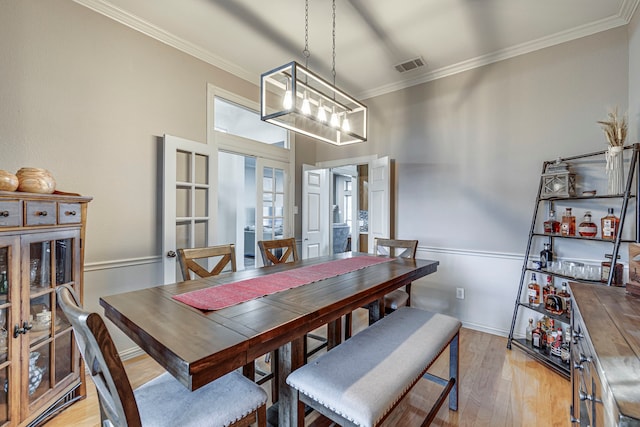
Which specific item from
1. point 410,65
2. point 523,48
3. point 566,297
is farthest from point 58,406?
point 523,48

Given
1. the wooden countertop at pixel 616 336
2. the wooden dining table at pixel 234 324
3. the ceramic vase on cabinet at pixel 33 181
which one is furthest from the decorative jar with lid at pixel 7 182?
the wooden countertop at pixel 616 336

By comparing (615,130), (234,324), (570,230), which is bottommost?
(234,324)

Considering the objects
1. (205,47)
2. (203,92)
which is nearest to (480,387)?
(203,92)

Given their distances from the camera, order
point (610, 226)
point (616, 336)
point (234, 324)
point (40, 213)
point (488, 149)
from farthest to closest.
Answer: point (488, 149)
point (610, 226)
point (40, 213)
point (234, 324)
point (616, 336)

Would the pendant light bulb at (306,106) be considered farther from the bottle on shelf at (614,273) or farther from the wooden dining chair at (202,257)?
the bottle on shelf at (614,273)

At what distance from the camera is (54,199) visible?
166 centimetres

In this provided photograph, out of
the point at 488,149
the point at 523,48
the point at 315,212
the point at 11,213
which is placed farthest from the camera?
the point at 315,212

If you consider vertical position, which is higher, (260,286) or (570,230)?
(570,230)

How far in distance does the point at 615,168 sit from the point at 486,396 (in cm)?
193

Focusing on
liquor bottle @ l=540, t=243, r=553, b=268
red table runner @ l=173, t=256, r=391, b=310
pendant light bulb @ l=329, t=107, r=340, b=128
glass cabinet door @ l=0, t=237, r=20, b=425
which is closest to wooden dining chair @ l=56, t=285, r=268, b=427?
red table runner @ l=173, t=256, r=391, b=310

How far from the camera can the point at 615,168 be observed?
6.98 ft

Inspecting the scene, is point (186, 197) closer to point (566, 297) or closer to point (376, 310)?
point (376, 310)

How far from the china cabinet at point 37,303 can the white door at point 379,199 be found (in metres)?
2.86

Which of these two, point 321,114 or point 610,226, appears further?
point 610,226
